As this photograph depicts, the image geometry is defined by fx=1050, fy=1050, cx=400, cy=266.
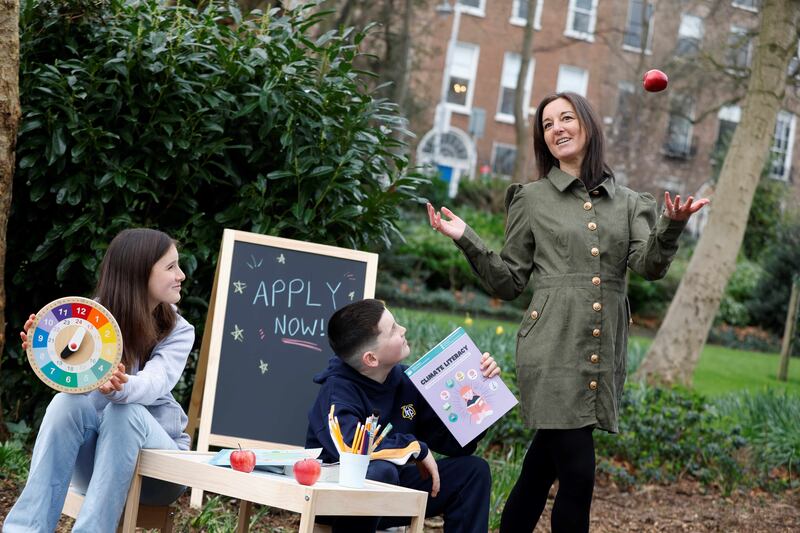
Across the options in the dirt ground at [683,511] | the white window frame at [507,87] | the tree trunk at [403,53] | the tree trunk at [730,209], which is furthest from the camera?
the white window frame at [507,87]

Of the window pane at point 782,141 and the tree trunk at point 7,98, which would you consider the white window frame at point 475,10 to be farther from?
the tree trunk at point 7,98

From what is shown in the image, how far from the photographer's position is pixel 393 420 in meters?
3.77

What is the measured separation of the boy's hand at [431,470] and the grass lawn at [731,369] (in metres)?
6.58

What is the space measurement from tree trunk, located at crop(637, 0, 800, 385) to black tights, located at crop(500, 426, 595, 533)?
259 inches

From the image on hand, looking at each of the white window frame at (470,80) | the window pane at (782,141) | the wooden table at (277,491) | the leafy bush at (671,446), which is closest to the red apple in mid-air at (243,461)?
the wooden table at (277,491)

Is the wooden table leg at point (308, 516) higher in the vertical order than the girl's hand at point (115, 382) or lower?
lower

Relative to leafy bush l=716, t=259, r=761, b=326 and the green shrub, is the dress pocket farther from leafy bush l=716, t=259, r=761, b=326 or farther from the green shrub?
leafy bush l=716, t=259, r=761, b=326

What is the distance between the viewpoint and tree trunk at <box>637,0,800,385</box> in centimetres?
977

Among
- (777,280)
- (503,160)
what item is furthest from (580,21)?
(777,280)

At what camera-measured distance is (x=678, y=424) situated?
699 centimetres

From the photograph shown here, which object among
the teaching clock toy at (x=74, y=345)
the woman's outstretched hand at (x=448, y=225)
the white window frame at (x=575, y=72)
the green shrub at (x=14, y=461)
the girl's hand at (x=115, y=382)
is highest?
the white window frame at (x=575, y=72)

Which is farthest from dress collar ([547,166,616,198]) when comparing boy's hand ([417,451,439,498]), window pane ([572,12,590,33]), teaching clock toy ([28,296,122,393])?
window pane ([572,12,590,33])

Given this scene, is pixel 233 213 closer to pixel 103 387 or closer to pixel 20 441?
pixel 20 441

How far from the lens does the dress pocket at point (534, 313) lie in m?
3.72
